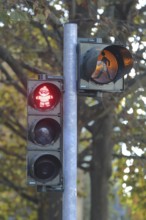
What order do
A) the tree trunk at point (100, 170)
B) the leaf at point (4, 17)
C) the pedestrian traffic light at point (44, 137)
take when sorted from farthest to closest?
the tree trunk at point (100, 170)
the leaf at point (4, 17)
the pedestrian traffic light at point (44, 137)

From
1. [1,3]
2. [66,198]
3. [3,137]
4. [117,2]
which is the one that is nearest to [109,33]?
[1,3]

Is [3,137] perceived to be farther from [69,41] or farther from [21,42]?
[69,41]

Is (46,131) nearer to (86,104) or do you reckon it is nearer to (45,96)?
(45,96)

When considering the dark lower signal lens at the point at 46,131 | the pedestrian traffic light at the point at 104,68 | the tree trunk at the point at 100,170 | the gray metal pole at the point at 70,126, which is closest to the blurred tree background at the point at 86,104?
the tree trunk at the point at 100,170

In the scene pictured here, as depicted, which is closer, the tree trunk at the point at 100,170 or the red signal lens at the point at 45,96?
the red signal lens at the point at 45,96

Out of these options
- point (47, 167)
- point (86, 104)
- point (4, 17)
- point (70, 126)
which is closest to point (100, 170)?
point (86, 104)

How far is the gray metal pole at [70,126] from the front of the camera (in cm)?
771

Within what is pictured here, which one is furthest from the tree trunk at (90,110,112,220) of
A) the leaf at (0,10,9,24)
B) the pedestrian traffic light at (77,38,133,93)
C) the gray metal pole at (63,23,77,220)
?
the pedestrian traffic light at (77,38,133,93)

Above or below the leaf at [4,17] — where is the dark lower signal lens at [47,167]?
below

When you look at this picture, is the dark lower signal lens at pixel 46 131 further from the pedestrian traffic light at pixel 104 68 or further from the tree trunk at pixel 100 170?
the tree trunk at pixel 100 170

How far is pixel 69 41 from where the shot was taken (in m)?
8.00

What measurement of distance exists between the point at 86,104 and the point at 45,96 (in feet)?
21.6

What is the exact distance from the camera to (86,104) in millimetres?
14258

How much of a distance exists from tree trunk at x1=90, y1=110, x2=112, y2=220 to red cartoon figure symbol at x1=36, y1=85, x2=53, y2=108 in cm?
738
